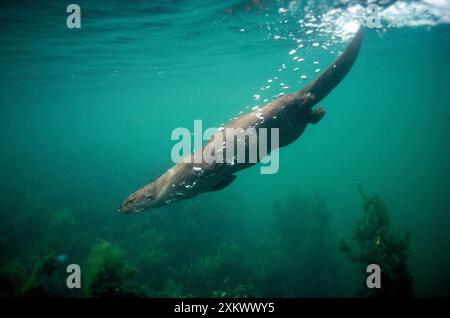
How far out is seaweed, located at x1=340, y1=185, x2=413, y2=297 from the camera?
8.18 metres

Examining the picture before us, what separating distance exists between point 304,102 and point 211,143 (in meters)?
1.93

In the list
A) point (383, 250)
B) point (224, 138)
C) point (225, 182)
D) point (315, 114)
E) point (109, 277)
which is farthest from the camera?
point (383, 250)

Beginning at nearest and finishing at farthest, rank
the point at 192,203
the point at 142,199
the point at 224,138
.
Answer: the point at 224,138 → the point at 142,199 → the point at 192,203

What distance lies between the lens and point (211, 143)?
5.11 meters

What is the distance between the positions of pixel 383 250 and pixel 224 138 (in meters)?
6.97

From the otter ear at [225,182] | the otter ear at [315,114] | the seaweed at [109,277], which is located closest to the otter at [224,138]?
the otter ear at [225,182]

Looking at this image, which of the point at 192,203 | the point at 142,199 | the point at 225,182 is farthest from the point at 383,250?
the point at 192,203

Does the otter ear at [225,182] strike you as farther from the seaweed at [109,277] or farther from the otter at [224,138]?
the seaweed at [109,277]

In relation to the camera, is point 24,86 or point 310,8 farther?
point 24,86

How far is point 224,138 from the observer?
502cm

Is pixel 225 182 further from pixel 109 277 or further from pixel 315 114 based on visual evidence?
pixel 109 277

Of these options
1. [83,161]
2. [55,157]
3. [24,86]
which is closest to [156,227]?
[24,86]

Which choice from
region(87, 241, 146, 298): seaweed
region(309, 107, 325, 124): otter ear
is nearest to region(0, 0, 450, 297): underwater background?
region(87, 241, 146, 298): seaweed
